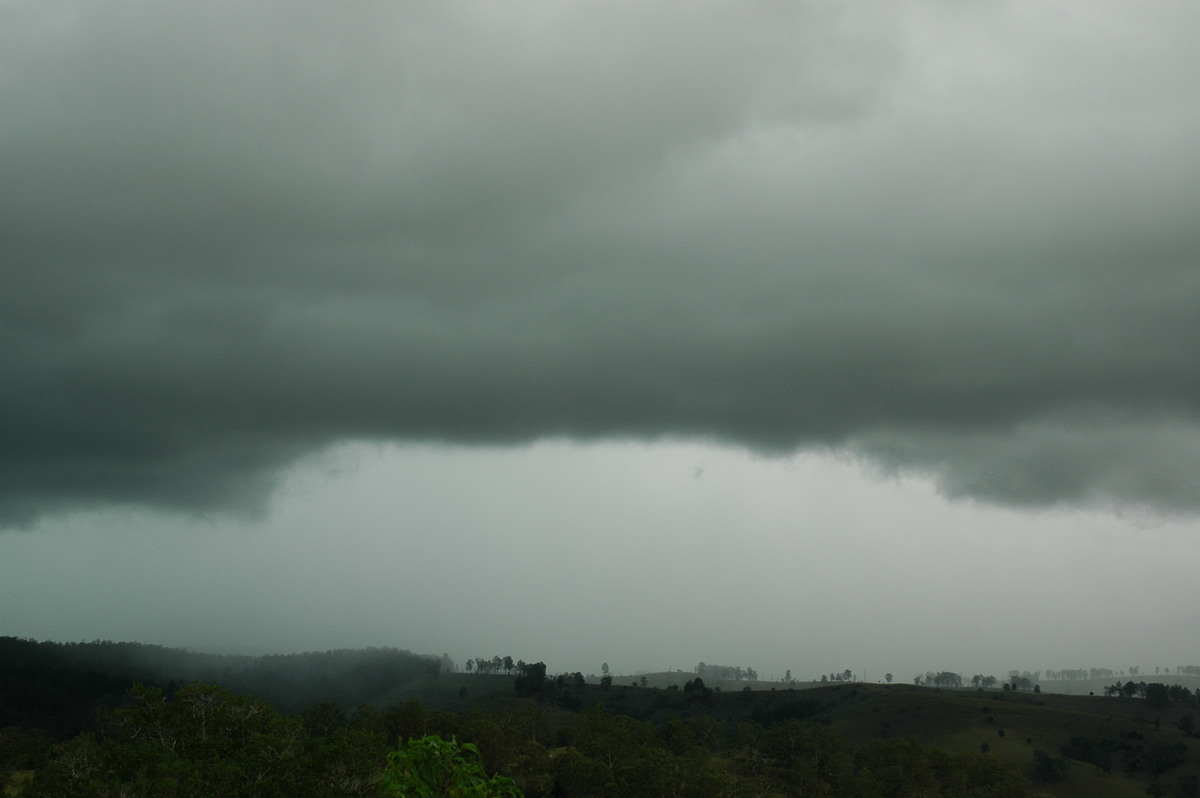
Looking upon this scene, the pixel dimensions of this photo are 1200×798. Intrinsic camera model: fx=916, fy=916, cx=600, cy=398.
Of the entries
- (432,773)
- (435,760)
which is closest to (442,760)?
(435,760)

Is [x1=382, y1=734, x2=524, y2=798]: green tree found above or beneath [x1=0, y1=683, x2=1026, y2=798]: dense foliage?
above

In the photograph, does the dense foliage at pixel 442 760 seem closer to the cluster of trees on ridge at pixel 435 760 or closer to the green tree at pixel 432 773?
the green tree at pixel 432 773

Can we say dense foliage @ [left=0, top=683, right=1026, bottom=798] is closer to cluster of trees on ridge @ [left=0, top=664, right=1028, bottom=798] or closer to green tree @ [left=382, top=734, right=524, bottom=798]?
green tree @ [left=382, top=734, right=524, bottom=798]

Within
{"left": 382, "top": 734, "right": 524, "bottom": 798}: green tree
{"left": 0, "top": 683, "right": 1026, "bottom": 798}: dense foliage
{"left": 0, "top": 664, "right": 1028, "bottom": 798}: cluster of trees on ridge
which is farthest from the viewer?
{"left": 0, "top": 664, "right": 1028, "bottom": 798}: cluster of trees on ridge

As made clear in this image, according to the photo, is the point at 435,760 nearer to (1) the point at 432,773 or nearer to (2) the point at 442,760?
(2) the point at 442,760

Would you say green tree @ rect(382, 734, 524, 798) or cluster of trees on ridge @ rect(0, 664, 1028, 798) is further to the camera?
cluster of trees on ridge @ rect(0, 664, 1028, 798)

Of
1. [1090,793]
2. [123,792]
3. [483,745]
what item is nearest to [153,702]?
[123,792]

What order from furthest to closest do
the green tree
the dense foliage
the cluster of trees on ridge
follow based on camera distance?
the cluster of trees on ridge → the dense foliage → the green tree

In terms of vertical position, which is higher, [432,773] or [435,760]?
[435,760]

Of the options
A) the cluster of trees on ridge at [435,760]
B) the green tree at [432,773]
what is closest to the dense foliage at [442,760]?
the green tree at [432,773]

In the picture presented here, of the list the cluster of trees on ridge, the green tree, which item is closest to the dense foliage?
the green tree
